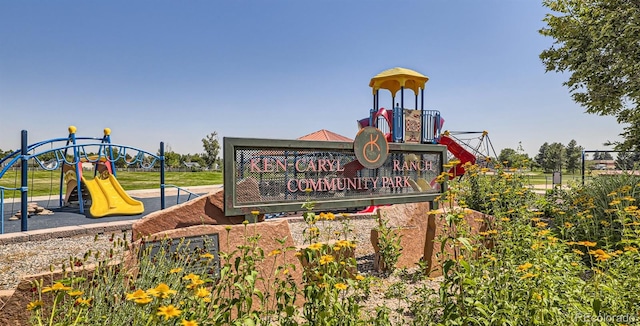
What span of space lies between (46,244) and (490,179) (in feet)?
25.7

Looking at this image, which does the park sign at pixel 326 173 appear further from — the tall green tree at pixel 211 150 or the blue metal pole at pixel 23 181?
the tall green tree at pixel 211 150

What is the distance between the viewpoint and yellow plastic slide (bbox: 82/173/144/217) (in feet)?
30.8

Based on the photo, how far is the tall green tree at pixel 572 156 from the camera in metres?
47.0

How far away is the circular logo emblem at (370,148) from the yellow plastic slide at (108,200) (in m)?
7.97

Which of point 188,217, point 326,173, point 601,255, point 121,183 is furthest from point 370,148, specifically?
point 121,183

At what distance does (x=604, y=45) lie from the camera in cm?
926

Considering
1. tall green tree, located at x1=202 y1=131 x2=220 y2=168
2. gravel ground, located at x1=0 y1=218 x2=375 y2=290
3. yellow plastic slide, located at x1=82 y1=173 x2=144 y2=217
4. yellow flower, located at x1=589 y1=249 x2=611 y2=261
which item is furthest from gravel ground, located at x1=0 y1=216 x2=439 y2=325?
tall green tree, located at x1=202 y1=131 x2=220 y2=168

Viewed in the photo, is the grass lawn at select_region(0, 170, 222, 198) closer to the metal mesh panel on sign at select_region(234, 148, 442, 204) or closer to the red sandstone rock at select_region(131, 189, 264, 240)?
the red sandstone rock at select_region(131, 189, 264, 240)

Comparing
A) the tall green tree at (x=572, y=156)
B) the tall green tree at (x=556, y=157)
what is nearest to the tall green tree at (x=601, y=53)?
the tall green tree at (x=572, y=156)

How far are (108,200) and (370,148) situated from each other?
8.66 metres

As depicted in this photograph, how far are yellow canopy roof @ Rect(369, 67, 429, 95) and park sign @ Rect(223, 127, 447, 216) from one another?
23.2ft

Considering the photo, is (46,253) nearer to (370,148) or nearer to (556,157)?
(370,148)

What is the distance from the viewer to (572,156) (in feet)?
161

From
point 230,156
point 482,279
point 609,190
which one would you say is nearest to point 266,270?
point 230,156
